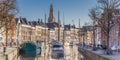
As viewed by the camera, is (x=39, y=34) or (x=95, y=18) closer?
(x=95, y=18)

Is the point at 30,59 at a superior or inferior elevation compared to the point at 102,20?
inferior

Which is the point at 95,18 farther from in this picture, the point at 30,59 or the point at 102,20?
the point at 30,59

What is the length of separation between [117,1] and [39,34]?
5023 inches

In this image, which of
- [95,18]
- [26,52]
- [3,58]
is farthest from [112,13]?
[26,52]

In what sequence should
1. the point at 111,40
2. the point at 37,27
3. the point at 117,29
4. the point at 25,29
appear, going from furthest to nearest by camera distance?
1. the point at 37,27
2. the point at 25,29
3. the point at 111,40
4. the point at 117,29

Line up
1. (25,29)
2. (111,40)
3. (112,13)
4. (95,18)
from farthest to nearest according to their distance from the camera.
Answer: (25,29) < (111,40) < (95,18) < (112,13)

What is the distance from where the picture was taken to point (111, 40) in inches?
3238

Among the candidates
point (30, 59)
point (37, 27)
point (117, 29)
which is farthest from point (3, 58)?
point (37, 27)

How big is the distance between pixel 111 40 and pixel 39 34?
3581 inches

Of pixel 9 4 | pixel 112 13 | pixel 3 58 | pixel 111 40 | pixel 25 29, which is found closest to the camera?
pixel 3 58

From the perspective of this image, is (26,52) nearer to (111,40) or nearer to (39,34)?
(111,40)

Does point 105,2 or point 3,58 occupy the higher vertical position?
point 105,2

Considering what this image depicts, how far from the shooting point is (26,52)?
6069 centimetres

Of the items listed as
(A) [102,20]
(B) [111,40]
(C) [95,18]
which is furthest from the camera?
(B) [111,40]
